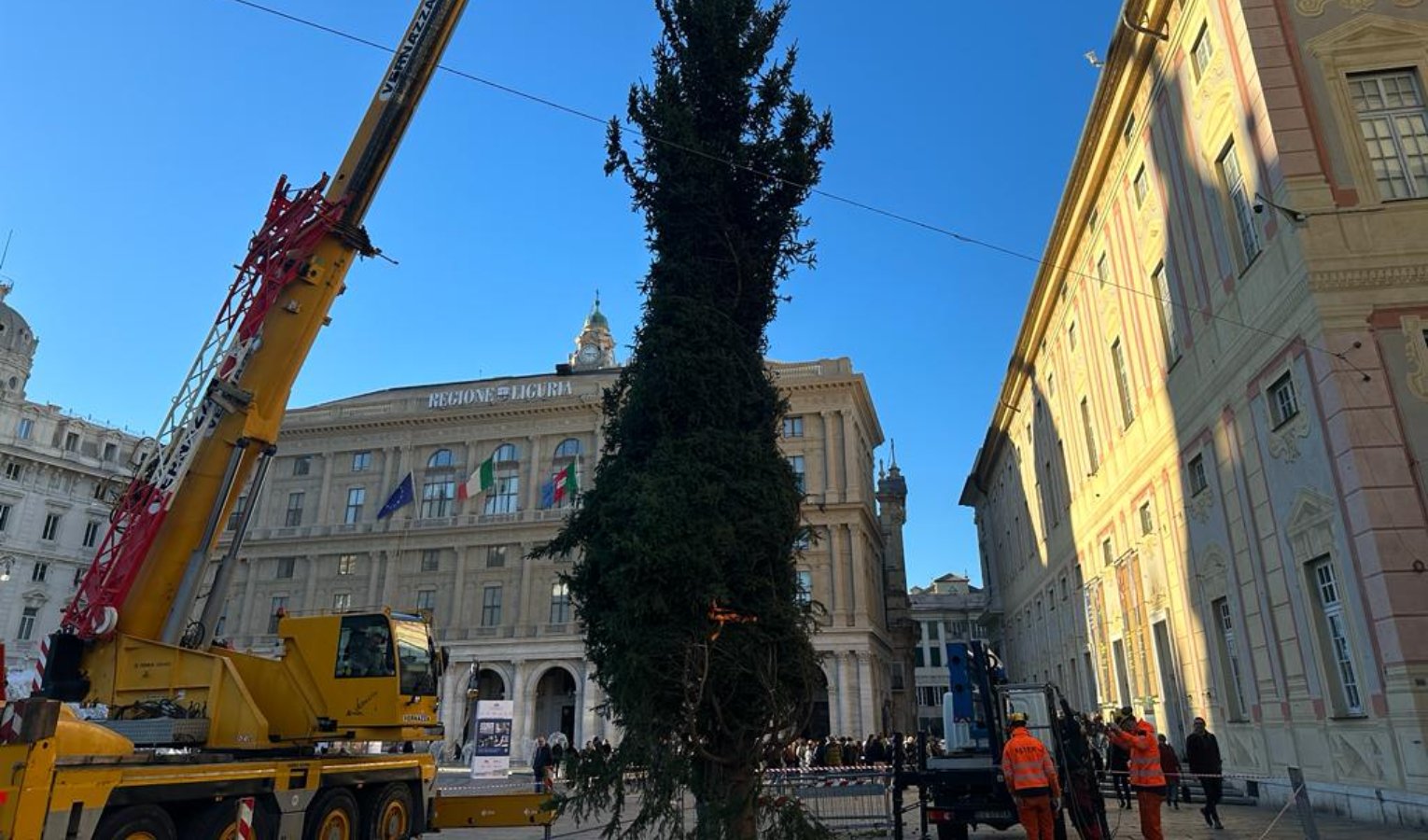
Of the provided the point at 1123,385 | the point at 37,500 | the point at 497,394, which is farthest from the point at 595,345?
the point at 1123,385

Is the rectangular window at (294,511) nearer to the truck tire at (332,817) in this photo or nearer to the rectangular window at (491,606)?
the rectangular window at (491,606)

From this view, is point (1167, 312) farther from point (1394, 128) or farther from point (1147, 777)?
point (1147, 777)

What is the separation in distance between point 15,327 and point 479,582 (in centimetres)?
4363

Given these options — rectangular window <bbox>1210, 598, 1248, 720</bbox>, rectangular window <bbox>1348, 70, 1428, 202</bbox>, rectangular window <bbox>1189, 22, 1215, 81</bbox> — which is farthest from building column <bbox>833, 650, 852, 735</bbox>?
rectangular window <bbox>1348, 70, 1428, 202</bbox>

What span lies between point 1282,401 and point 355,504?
5381 cm

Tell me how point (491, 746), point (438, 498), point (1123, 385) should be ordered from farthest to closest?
1. point (438, 498)
2. point (491, 746)
3. point (1123, 385)

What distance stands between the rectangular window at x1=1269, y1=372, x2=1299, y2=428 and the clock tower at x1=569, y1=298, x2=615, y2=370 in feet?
199

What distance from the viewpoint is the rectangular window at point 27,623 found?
56.8 metres

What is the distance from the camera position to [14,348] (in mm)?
63781

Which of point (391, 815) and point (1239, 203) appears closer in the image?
point (391, 815)

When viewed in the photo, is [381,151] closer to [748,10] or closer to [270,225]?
[270,225]

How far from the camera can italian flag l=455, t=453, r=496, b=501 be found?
50.9 m

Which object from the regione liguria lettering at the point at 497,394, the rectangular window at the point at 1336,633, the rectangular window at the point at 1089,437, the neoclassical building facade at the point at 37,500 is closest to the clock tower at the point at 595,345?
the regione liguria lettering at the point at 497,394

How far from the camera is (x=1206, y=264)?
17094 millimetres
